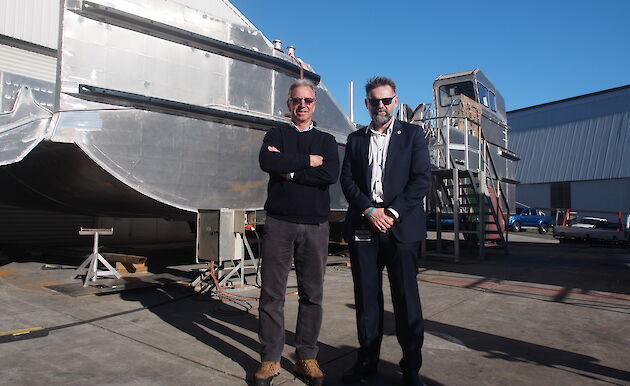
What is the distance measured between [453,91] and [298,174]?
982 cm

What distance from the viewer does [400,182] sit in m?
2.41

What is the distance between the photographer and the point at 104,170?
14.2 feet

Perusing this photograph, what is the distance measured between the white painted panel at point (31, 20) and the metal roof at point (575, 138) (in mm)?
27145

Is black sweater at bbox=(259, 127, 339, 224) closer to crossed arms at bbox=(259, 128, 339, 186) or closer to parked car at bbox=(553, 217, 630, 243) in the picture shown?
crossed arms at bbox=(259, 128, 339, 186)

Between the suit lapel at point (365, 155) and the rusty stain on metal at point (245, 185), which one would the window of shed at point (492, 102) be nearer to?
the rusty stain on metal at point (245, 185)

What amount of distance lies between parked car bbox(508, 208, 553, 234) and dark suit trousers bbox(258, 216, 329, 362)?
2028 centimetres

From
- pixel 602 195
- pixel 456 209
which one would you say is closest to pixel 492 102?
pixel 456 209

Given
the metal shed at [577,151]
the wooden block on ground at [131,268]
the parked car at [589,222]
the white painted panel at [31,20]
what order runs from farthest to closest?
the metal shed at [577,151] < the parked car at [589,222] < the white painted panel at [31,20] < the wooden block on ground at [131,268]

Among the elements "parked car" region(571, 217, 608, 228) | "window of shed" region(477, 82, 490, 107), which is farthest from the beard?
"parked car" region(571, 217, 608, 228)

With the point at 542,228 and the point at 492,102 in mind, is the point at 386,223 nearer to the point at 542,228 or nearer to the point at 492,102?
the point at 492,102

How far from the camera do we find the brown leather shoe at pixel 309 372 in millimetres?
2273

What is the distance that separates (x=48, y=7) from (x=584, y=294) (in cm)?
1101

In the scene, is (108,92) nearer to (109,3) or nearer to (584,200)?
(109,3)

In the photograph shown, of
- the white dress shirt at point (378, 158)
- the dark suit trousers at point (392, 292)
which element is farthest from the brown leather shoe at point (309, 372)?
the white dress shirt at point (378, 158)
